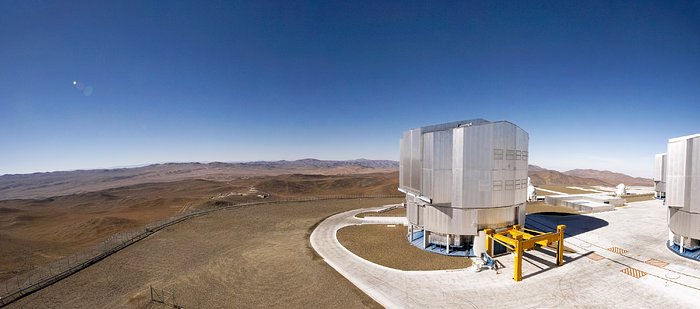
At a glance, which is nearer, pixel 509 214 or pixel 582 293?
pixel 582 293

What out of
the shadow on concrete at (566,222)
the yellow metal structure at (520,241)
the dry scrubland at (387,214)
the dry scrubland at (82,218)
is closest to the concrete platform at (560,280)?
the yellow metal structure at (520,241)


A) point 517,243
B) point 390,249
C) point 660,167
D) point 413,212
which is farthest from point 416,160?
point 660,167

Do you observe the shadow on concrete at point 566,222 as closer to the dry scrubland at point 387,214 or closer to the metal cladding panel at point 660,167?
the dry scrubland at point 387,214

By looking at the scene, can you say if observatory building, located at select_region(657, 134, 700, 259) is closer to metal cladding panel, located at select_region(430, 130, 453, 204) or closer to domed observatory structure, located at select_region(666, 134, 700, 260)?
domed observatory structure, located at select_region(666, 134, 700, 260)

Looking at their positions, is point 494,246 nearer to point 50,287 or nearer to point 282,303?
point 282,303

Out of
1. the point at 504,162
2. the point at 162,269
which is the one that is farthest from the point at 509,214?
the point at 162,269

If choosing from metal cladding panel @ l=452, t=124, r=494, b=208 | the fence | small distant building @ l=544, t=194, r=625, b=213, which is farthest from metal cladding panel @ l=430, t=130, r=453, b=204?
small distant building @ l=544, t=194, r=625, b=213

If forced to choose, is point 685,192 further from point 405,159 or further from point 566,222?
point 405,159
